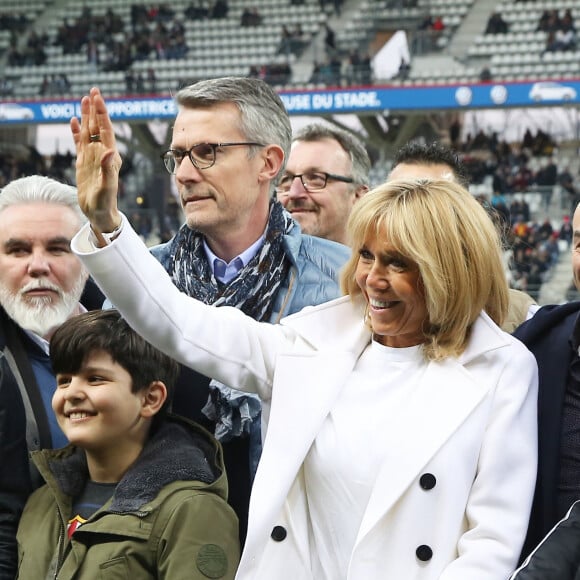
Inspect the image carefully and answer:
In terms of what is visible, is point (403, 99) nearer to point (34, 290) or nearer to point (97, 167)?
point (34, 290)

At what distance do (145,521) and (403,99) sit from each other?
17.7 meters

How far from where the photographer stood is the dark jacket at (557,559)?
1753 millimetres

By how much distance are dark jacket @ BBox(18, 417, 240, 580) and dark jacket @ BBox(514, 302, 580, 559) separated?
656 millimetres

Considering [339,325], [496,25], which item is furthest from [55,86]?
[339,325]

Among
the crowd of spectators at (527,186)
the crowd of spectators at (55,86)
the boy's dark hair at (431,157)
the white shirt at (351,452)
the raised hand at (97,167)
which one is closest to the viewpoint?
the raised hand at (97,167)

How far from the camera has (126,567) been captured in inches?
88.1

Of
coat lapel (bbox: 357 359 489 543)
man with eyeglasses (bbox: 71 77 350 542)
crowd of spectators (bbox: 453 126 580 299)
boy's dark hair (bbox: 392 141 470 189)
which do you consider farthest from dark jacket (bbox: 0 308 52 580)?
crowd of spectators (bbox: 453 126 580 299)

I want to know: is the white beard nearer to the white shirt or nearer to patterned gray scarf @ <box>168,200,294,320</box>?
patterned gray scarf @ <box>168,200,294,320</box>

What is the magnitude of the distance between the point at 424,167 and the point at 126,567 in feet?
6.67

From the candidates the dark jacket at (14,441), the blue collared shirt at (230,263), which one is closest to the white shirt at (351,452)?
the blue collared shirt at (230,263)

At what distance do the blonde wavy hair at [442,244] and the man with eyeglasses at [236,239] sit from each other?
0.53 metres

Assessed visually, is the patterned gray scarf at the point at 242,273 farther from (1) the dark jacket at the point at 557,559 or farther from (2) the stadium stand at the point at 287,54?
(2) the stadium stand at the point at 287,54

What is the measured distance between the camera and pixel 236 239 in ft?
8.96

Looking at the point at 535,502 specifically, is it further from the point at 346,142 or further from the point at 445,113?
the point at 445,113
